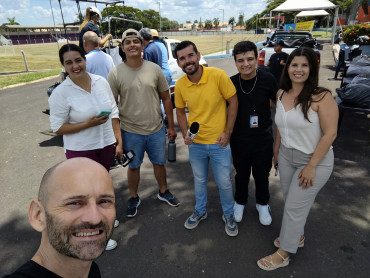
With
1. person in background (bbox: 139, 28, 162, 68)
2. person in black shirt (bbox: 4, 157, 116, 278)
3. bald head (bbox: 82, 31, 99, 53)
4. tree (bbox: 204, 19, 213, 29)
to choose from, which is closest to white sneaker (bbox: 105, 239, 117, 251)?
person in black shirt (bbox: 4, 157, 116, 278)

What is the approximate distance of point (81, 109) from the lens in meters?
2.42

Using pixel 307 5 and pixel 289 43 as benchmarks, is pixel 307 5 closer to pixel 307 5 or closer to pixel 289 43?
pixel 307 5

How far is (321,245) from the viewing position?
8.50 feet

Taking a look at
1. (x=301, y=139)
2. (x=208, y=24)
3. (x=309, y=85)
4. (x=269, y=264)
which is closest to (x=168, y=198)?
(x=269, y=264)

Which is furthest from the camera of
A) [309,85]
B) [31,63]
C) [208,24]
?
[208,24]

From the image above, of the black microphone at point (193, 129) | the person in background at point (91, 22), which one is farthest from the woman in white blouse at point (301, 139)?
the person in background at point (91, 22)

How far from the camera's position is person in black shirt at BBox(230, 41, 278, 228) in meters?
2.47

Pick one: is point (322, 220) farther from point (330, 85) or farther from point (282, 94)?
point (330, 85)

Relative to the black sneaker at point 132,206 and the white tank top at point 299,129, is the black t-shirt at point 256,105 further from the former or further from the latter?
the black sneaker at point 132,206

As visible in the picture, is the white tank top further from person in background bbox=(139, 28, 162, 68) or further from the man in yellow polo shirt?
person in background bbox=(139, 28, 162, 68)

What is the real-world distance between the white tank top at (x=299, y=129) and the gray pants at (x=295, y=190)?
0.25 feet

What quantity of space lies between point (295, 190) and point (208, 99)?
45.0 inches

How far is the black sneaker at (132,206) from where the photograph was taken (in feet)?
10.3

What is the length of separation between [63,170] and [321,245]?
2599mm
